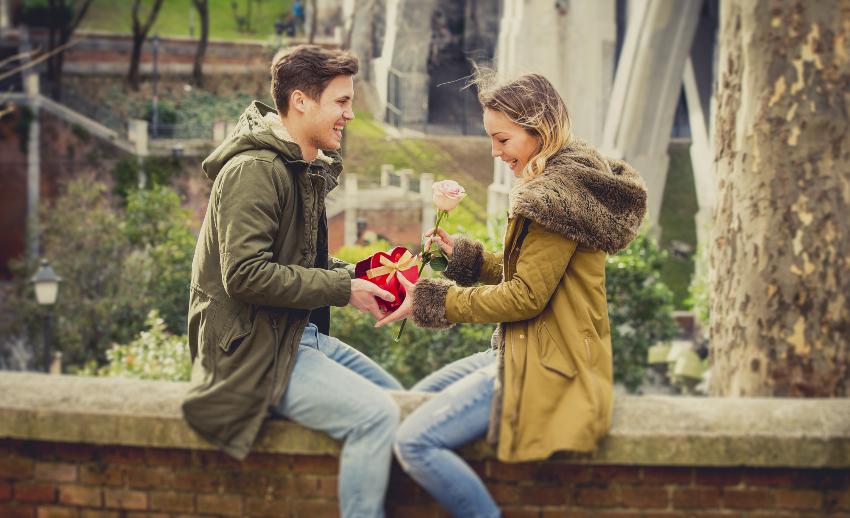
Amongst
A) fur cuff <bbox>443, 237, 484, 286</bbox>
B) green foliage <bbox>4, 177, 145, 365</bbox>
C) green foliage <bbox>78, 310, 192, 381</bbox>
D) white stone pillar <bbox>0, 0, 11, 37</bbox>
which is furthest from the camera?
white stone pillar <bbox>0, 0, 11, 37</bbox>

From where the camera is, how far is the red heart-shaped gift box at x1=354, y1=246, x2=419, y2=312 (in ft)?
13.2

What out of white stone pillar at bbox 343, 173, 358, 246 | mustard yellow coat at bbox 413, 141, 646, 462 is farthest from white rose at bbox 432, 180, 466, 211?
white stone pillar at bbox 343, 173, 358, 246

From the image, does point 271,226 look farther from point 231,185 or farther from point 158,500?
point 158,500

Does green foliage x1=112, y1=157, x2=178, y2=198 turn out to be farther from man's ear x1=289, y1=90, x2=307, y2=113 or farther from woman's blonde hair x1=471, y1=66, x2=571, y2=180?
Result: woman's blonde hair x1=471, y1=66, x2=571, y2=180

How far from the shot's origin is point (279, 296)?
11.9ft

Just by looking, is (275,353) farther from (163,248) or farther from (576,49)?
(576,49)

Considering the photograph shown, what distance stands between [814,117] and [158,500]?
14.6ft

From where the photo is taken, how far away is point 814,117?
257 inches

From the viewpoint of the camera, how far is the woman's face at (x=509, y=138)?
3811mm

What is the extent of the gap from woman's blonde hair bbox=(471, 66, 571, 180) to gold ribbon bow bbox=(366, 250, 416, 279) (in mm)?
602

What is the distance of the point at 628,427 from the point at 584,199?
2.70 ft

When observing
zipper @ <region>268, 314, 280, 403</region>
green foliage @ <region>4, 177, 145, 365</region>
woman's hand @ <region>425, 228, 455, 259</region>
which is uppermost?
woman's hand @ <region>425, 228, 455, 259</region>

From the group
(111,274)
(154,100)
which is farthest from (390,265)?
(154,100)

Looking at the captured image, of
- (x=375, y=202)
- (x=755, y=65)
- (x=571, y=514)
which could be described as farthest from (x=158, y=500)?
(x=375, y=202)
